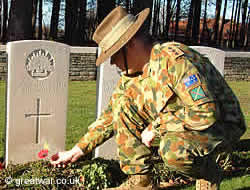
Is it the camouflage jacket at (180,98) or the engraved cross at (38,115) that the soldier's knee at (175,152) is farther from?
the engraved cross at (38,115)

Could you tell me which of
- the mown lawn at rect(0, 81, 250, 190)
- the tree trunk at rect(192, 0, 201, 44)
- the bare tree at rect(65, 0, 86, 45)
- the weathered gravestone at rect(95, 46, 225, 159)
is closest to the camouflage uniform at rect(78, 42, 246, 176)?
the mown lawn at rect(0, 81, 250, 190)

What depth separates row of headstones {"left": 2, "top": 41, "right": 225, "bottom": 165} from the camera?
12.7 ft

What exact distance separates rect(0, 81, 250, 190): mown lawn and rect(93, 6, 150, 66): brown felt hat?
1777 mm

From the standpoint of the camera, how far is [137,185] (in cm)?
292

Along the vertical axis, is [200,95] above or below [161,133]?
above

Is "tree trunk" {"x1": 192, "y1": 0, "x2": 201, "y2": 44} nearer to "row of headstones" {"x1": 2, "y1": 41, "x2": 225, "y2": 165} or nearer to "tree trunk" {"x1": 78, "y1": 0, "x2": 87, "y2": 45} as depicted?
"tree trunk" {"x1": 78, "y1": 0, "x2": 87, "y2": 45}

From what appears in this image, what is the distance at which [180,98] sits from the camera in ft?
7.24

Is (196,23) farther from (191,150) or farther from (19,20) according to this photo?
(191,150)

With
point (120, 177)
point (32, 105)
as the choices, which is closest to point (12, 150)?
point (32, 105)

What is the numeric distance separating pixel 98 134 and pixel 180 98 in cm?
84

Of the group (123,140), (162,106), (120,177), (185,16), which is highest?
(185,16)

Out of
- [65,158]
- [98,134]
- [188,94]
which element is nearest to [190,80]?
[188,94]

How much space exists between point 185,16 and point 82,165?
36.4 meters

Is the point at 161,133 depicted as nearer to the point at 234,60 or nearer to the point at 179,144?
the point at 179,144
